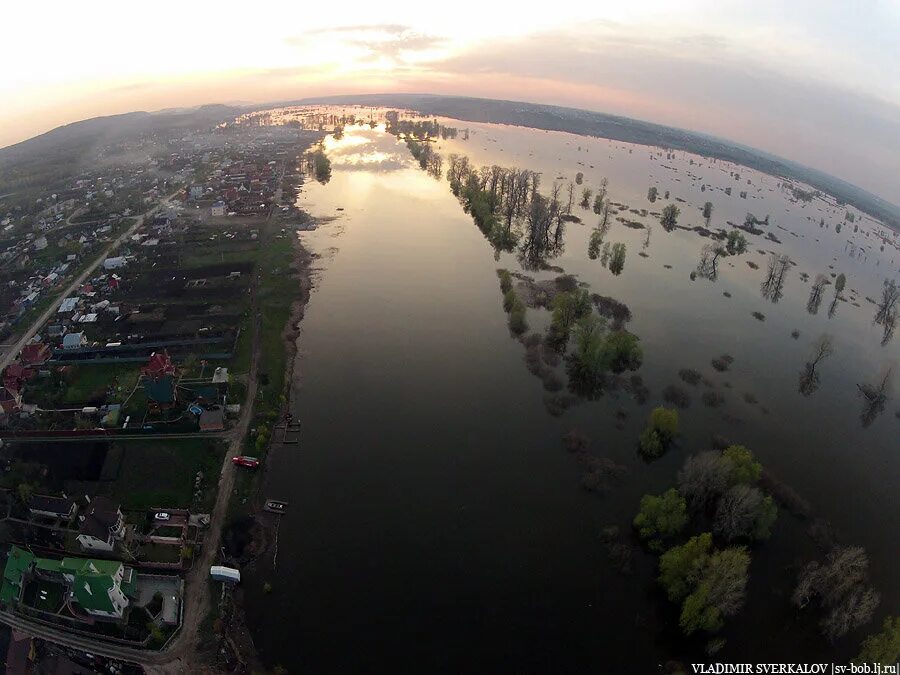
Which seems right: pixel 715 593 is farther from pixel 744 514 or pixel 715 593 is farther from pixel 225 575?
pixel 225 575

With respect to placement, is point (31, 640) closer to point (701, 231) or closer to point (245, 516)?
point (245, 516)

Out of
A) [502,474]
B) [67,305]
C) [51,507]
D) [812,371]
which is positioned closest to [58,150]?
[67,305]

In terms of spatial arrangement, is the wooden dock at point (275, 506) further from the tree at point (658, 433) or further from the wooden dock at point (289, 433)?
the tree at point (658, 433)

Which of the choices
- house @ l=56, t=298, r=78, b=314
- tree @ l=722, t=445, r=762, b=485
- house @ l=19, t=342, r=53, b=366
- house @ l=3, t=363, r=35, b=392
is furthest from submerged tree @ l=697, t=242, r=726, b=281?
house @ l=56, t=298, r=78, b=314

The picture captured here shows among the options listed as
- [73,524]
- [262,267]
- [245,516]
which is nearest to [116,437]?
[73,524]

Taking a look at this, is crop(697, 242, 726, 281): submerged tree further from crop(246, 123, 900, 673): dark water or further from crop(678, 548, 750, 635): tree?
crop(678, 548, 750, 635): tree

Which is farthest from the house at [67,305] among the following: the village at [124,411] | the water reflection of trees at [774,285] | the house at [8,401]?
the water reflection of trees at [774,285]
